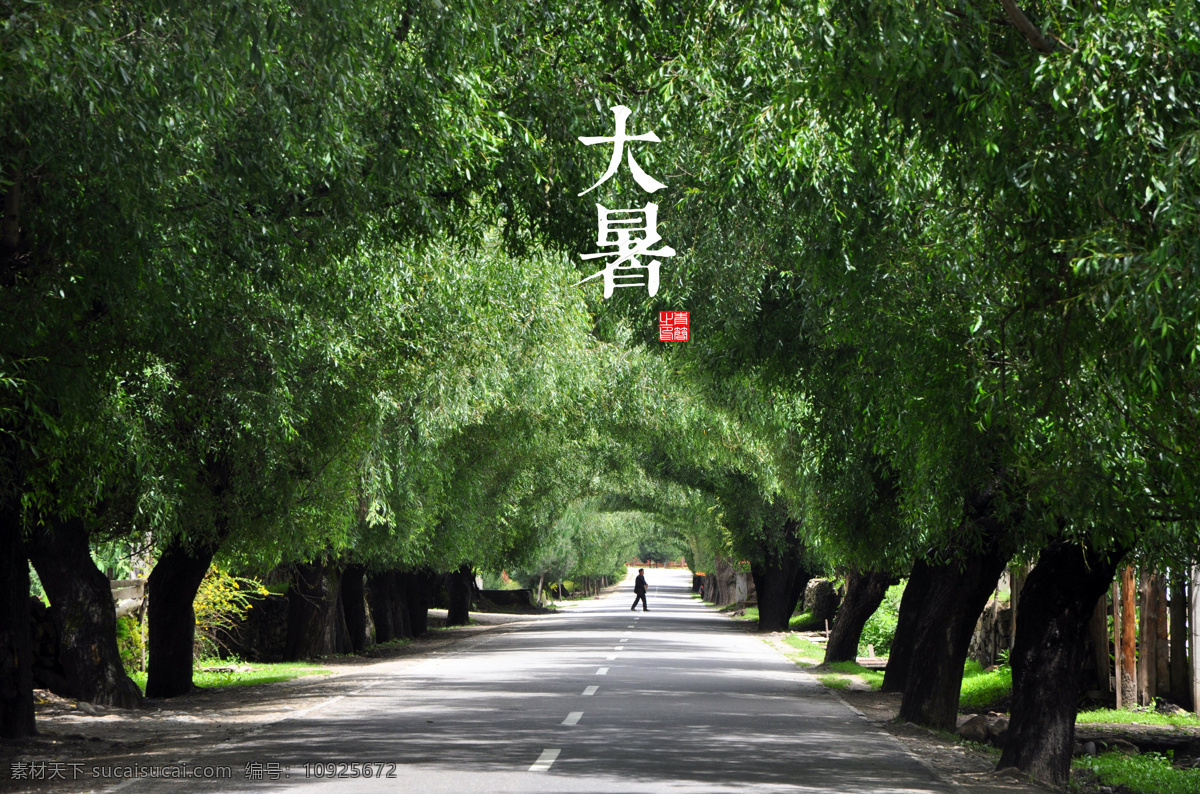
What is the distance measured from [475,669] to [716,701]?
294 inches

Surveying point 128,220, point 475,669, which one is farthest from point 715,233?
point 475,669

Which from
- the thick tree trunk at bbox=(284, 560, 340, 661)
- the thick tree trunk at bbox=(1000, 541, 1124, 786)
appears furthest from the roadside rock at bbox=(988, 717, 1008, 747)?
the thick tree trunk at bbox=(284, 560, 340, 661)

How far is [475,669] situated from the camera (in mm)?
24531

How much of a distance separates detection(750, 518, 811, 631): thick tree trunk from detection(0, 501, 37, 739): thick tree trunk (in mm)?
30506

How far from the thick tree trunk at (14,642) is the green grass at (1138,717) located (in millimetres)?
12235

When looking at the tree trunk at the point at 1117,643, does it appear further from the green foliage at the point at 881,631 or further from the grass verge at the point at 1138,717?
the green foliage at the point at 881,631

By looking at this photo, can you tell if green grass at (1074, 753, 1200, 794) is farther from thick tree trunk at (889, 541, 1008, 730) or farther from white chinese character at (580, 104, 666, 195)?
white chinese character at (580, 104, 666, 195)

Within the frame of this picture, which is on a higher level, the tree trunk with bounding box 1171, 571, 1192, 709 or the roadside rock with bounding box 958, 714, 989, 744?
the tree trunk with bounding box 1171, 571, 1192, 709

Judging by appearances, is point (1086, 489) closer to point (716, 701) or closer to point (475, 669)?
point (716, 701)

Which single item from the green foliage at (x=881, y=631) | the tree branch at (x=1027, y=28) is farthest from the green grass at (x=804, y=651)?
the tree branch at (x=1027, y=28)

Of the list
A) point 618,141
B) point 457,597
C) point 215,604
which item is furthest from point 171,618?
point 457,597

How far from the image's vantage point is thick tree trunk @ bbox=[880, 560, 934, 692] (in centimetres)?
1951

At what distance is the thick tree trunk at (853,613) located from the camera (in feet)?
85.0

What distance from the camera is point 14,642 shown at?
1305 centimetres
